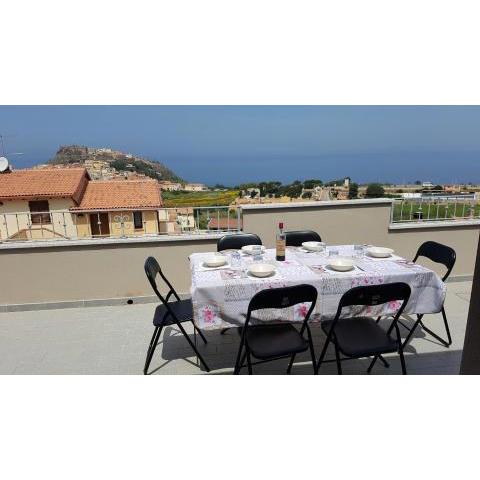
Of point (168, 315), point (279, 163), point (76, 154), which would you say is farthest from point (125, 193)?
point (168, 315)

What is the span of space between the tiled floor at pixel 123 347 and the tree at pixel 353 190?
1697 millimetres

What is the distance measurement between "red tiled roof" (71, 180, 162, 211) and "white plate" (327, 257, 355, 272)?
14.0 metres

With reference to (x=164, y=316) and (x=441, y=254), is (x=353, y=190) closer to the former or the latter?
(x=441, y=254)

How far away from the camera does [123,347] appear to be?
3.10 metres

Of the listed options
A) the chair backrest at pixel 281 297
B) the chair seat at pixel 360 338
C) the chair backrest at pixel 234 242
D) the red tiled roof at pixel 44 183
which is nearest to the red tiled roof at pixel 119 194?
the red tiled roof at pixel 44 183

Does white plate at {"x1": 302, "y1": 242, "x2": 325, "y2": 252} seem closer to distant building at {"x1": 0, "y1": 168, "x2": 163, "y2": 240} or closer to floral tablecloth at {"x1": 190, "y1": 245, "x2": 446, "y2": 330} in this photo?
floral tablecloth at {"x1": 190, "y1": 245, "x2": 446, "y2": 330}

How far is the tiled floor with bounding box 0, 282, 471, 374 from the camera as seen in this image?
2.76m

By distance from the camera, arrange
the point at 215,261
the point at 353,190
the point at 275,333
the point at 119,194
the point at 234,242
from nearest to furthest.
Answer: the point at 275,333
the point at 215,261
the point at 234,242
the point at 353,190
the point at 119,194

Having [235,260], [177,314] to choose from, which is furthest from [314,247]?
[177,314]

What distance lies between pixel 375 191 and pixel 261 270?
2891 millimetres

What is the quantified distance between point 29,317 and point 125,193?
16.4 m

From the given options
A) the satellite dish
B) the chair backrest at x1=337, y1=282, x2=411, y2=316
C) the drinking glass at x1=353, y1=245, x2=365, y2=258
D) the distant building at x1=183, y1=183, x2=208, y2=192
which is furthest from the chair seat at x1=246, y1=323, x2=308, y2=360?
the satellite dish

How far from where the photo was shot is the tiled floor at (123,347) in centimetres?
276

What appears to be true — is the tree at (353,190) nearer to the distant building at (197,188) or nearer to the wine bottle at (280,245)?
the wine bottle at (280,245)
